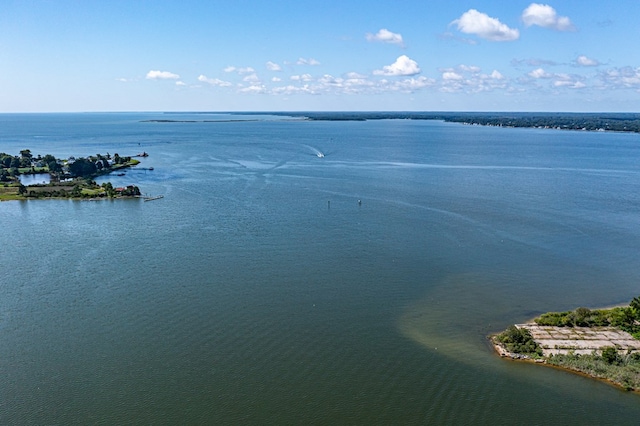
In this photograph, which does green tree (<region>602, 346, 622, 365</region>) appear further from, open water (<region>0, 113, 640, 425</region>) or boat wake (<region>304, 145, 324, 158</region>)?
boat wake (<region>304, 145, 324, 158</region>)

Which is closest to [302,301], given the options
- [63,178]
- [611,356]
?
[611,356]

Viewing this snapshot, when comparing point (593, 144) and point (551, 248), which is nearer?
point (551, 248)

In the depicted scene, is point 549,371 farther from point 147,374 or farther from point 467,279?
point 147,374

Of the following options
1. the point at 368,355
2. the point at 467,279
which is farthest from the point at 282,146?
the point at 368,355

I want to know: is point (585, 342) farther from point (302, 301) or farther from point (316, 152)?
point (316, 152)

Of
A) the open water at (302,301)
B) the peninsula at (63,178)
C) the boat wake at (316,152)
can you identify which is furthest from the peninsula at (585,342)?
the boat wake at (316,152)
